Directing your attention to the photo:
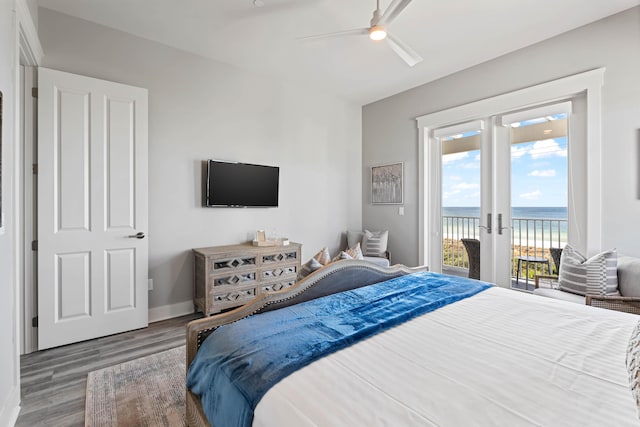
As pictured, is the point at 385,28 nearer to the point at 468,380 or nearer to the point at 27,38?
the point at 468,380

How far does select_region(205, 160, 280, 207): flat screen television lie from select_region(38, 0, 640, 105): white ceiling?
4.15 feet

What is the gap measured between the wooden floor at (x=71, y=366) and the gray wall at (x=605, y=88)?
10.9ft

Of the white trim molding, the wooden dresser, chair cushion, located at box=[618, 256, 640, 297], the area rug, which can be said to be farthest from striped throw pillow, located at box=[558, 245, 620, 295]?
the white trim molding

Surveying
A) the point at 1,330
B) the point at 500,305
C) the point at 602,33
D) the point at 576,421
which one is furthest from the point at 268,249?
the point at 602,33

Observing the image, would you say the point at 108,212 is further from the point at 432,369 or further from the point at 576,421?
the point at 576,421

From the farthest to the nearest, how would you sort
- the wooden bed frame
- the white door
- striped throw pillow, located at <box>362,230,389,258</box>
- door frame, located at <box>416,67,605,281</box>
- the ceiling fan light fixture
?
1. striped throw pillow, located at <box>362,230,389,258</box>
2. door frame, located at <box>416,67,605,281</box>
3. the white door
4. the ceiling fan light fixture
5. the wooden bed frame

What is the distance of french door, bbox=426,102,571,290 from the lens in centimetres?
314

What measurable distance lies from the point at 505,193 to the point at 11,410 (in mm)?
4492

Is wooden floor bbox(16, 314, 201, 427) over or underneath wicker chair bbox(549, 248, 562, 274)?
underneath

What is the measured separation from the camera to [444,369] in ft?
3.29

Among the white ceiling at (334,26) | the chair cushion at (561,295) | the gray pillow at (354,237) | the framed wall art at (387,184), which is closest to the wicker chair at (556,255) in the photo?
the chair cushion at (561,295)

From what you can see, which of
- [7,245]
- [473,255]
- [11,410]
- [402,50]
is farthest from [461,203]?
[11,410]

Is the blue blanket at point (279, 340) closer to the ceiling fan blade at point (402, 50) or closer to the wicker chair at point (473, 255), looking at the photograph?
the ceiling fan blade at point (402, 50)

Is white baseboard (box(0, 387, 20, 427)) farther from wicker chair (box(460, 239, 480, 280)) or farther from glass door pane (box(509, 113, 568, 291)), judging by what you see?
glass door pane (box(509, 113, 568, 291))
